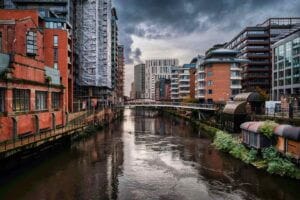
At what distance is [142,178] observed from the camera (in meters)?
33.2

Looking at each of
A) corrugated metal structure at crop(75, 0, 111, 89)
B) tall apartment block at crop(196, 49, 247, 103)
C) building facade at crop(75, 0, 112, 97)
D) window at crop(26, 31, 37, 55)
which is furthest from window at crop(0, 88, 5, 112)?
tall apartment block at crop(196, 49, 247, 103)

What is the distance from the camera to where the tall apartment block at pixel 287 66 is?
88.1 meters

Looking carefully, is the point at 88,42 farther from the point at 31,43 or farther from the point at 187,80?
the point at 187,80

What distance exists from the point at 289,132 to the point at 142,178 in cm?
1517

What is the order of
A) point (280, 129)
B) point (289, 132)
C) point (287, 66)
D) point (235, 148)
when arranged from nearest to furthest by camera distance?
point (289, 132), point (280, 129), point (235, 148), point (287, 66)

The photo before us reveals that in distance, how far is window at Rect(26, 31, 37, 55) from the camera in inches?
2548

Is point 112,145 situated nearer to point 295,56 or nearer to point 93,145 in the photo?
point 93,145

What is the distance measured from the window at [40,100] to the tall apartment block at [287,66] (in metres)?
57.5

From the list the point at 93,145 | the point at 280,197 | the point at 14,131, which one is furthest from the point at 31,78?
the point at 280,197

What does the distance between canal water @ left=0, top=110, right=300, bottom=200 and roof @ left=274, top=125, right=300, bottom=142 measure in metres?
4.10

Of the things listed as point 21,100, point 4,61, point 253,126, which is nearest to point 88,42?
point 21,100

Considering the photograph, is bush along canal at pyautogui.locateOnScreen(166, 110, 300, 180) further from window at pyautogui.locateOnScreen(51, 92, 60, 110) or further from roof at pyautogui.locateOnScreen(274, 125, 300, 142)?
window at pyautogui.locateOnScreen(51, 92, 60, 110)

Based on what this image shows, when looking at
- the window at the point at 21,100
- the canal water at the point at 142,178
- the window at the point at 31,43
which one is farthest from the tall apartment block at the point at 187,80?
the window at the point at 21,100

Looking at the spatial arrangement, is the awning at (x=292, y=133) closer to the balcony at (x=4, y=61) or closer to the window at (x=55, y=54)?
the balcony at (x=4, y=61)
